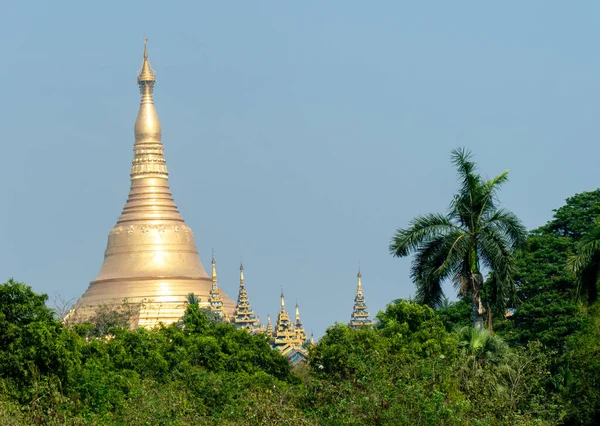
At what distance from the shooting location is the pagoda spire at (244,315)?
122m

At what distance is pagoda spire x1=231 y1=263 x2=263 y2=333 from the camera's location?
122 meters

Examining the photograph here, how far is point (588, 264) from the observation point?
42.1 meters

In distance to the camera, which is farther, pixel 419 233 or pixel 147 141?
pixel 147 141

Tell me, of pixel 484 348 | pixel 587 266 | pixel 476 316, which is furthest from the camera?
pixel 476 316

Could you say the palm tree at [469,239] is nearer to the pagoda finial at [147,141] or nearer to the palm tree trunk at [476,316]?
the palm tree trunk at [476,316]

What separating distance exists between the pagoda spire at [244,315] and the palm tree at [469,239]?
7727 cm

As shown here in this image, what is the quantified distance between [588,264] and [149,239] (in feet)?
282

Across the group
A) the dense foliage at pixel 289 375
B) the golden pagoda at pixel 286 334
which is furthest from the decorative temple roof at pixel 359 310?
the dense foliage at pixel 289 375

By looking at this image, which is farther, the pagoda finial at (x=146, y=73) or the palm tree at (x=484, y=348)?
the pagoda finial at (x=146, y=73)

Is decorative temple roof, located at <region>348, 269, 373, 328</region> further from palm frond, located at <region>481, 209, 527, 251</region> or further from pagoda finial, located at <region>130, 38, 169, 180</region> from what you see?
palm frond, located at <region>481, 209, 527, 251</region>

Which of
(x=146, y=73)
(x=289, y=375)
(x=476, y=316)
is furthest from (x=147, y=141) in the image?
(x=476, y=316)

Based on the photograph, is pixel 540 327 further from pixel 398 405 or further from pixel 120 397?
pixel 398 405

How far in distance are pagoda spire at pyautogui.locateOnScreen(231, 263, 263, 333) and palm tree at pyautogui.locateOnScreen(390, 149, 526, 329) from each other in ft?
254

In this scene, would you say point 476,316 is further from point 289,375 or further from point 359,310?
point 359,310
